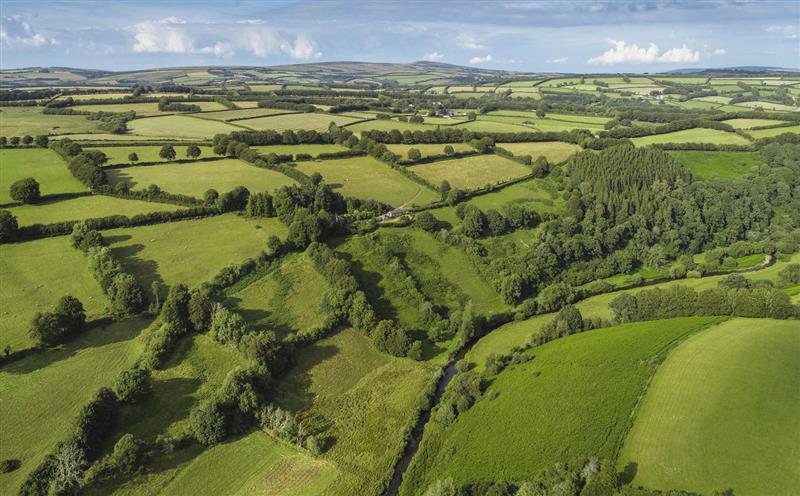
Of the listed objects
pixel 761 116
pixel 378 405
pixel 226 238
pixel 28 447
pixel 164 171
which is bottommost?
pixel 378 405

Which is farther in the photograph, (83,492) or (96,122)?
(96,122)

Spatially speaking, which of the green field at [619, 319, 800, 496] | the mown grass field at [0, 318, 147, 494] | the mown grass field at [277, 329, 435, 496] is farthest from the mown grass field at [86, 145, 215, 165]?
the green field at [619, 319, 800, 496]

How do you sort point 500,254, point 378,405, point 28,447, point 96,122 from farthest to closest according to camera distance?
point 96,122
point 500,254
point 378,405
point 28,447

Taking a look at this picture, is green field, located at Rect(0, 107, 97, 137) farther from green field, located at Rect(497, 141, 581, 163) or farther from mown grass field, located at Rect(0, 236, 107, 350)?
green field, located at Rect(497, 141, 581, 163)

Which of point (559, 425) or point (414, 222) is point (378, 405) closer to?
point (559, 425)

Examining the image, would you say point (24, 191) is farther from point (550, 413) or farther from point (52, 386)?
point (550, 413)

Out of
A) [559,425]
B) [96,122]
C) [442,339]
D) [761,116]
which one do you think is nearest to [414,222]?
[442,339]
